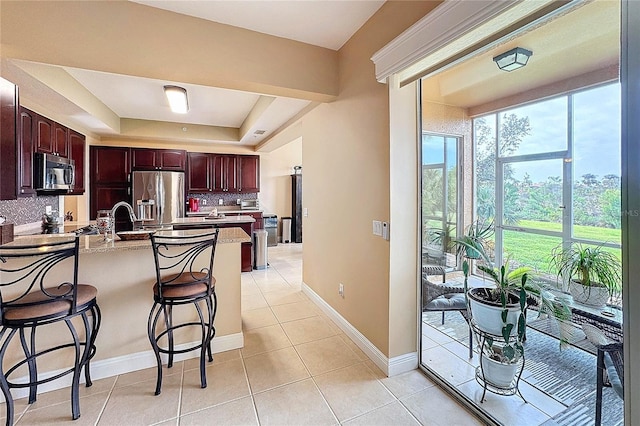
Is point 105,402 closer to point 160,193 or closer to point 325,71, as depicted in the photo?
point 325,71

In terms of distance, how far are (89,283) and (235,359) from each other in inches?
49.5

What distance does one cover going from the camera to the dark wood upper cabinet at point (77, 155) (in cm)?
430

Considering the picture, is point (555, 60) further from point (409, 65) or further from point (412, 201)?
point (412, 201)

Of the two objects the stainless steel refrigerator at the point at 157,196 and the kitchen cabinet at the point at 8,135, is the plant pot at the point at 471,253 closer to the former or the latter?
the kitchen cabinet at the point at 8,135

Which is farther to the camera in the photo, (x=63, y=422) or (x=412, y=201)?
(x=412, y=201)

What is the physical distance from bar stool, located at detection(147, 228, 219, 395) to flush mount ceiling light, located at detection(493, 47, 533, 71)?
2.29 meters

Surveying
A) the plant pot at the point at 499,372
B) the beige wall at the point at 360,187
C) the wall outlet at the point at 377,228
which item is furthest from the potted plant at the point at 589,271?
the wall outlet at the point at 377,228

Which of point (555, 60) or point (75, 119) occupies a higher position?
point (75, 119)

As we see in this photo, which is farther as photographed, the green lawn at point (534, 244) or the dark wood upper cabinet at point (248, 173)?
the dark wood upper cabinet at point (248, 173)

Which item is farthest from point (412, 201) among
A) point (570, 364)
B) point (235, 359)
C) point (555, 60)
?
point (235, 359)

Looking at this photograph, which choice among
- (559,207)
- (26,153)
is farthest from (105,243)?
(559,207)

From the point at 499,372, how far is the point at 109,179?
6.75 meters

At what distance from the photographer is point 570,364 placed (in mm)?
1598

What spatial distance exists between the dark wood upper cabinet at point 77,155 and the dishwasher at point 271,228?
12.4 ft
